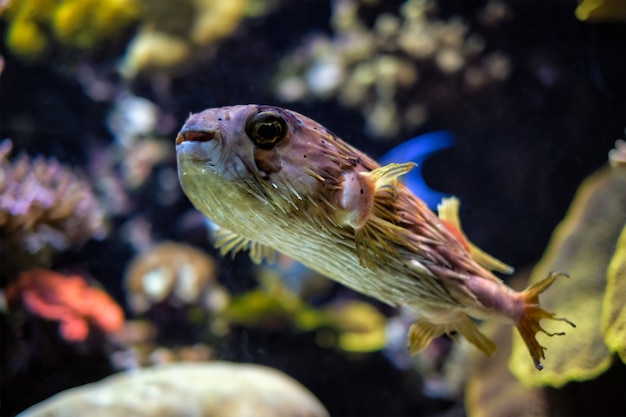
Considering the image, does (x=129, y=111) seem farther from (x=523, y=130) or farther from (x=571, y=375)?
(x=571, y=375)

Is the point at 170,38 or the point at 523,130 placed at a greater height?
the point at 170,38

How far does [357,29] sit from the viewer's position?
12.5ft

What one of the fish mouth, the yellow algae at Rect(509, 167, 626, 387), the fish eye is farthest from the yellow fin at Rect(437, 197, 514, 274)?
the fish mouth

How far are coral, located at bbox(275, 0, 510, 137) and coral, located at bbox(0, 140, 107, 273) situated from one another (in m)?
2.12

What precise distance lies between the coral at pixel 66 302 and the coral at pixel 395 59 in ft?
8.16

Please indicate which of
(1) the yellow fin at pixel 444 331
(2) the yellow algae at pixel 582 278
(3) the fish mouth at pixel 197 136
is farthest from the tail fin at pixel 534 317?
(3) the fish mouth at pixel 197 136

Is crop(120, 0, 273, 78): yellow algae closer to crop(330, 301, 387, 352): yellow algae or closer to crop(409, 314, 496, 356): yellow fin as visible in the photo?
crop(330, 301, 387, 352): yellow algae

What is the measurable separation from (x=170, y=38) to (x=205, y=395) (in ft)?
7.96

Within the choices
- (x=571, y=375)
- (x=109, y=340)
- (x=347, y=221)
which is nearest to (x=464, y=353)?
(x=571, y=375)

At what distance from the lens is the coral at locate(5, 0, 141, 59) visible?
3.04 meters

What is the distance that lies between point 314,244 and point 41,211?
2.79 m

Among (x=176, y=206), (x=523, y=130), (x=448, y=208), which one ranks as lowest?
(x=176, y=206)

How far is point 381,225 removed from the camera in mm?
1404

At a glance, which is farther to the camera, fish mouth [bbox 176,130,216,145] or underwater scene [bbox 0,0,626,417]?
underwater scene [bbox 0,0,626,417]
